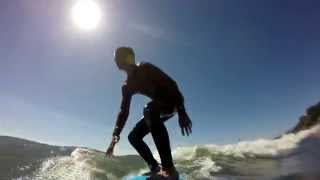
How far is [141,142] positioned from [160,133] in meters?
0.76

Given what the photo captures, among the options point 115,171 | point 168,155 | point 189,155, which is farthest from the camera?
point 189,155

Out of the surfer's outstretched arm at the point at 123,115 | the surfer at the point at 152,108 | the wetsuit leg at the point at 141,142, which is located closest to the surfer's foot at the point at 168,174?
the surfer at the point at 152,108

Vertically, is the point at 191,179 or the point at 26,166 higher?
the point at 26,166

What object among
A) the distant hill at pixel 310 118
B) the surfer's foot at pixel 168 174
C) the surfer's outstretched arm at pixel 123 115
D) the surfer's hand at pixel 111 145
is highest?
the distant hill at pixel 310 118

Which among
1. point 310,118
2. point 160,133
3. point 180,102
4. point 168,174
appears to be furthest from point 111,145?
point 310,118

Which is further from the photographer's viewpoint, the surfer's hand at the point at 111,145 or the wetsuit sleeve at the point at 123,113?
the wetsuit sleeve at the point at 123,113

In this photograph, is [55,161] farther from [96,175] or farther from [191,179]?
[191,179]

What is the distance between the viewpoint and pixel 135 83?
695 cm

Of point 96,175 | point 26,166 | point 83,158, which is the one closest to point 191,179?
point 96,175

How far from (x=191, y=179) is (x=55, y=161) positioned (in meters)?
6.96

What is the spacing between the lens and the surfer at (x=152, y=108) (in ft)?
21.1

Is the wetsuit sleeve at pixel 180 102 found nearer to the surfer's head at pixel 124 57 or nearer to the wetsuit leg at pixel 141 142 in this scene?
the wetsuit leg at pixel 141 142

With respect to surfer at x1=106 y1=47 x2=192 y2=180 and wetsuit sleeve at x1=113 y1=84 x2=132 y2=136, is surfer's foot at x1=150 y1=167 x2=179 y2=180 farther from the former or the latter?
wetsuit sleeve at x1=113 y1=84 x2=132 y2=136

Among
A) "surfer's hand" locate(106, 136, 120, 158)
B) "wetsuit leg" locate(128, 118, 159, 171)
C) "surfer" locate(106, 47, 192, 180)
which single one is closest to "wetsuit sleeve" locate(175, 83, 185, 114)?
"surfer" locate(106, 47, 192, 180)
